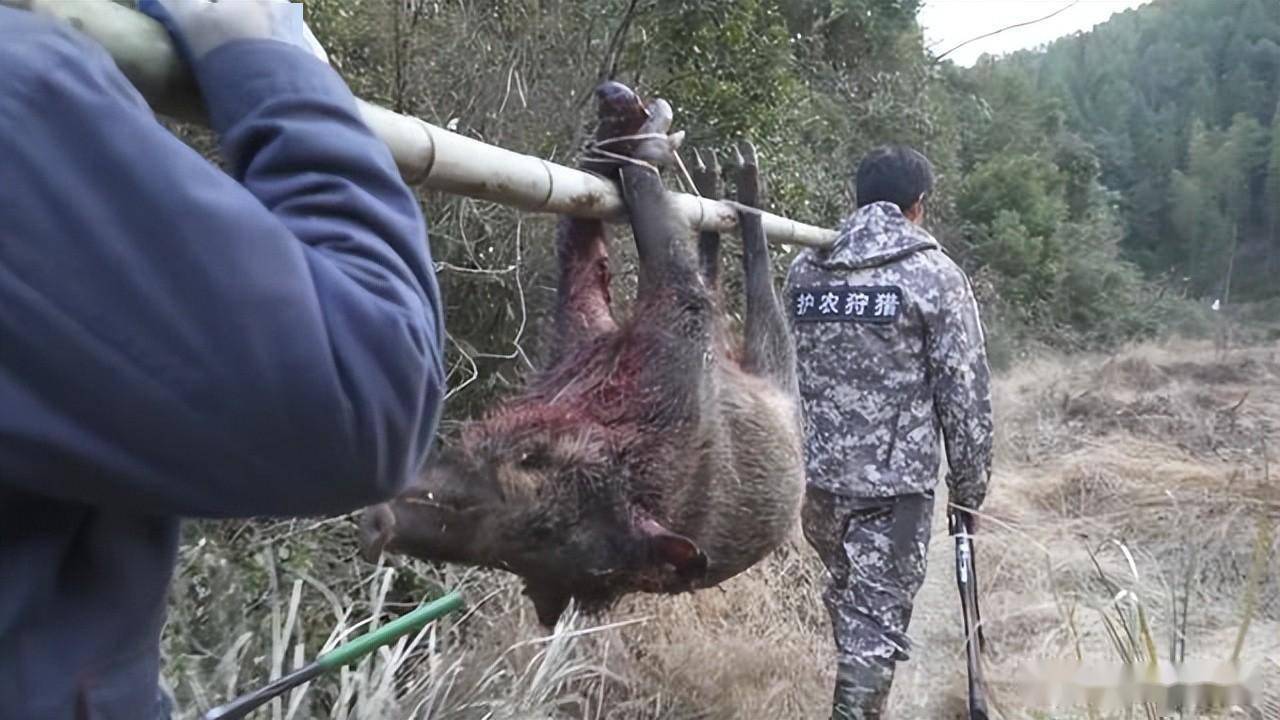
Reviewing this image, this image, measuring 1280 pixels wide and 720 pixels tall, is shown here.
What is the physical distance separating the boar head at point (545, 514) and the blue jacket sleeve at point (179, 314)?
1075 mm

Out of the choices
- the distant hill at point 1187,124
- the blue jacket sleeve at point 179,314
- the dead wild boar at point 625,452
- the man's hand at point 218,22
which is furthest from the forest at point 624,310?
the distant hill at point 1187,124

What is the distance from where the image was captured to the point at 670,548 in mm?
2291

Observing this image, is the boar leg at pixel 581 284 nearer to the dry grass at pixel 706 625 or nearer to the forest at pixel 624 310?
the forest at pixel 624 310

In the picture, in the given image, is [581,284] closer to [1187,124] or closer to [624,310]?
[624,310]

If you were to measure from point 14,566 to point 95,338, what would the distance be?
20 centimetres

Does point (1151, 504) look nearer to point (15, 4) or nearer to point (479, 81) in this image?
point (479, 81)

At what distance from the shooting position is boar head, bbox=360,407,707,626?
82.6 inches

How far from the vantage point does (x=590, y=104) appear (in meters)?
5.94

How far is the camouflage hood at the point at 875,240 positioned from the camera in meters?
4.78

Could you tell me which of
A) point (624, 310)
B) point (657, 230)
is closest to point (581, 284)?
point (624, 310)

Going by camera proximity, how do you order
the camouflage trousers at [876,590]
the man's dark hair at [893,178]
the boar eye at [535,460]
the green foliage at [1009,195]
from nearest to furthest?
1. the boar eye at [535,460]
2. the camouflage trousers at [876,590]
3. the man's dark hair at [893,178]
4. the green foliage at [1009,195]

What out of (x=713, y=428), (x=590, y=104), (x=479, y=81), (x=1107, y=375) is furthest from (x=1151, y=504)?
(x=1107, y=375)

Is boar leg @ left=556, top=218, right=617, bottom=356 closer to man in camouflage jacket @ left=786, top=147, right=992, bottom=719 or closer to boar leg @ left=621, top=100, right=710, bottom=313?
boar leg @ left=621, top=100, right=710, bottom=313

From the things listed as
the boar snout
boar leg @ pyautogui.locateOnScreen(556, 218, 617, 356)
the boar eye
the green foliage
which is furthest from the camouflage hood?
the green foliage
